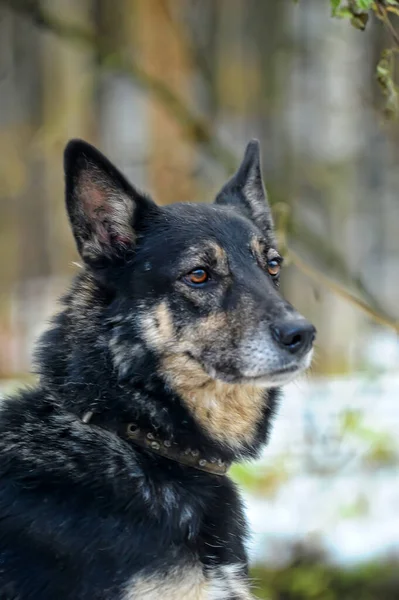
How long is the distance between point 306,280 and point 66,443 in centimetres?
554

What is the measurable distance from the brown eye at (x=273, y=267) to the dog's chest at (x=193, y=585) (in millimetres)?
1004

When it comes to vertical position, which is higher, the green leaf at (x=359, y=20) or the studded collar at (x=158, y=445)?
the green leaf at (x=359, y=20)

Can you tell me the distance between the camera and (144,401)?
282cm

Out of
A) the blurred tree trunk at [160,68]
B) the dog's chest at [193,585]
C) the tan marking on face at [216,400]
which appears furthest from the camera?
the blurred tree trunk at [160,68]

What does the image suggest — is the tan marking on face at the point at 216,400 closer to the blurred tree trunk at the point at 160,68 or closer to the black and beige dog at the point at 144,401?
the black and beige dog at the point at 144,401

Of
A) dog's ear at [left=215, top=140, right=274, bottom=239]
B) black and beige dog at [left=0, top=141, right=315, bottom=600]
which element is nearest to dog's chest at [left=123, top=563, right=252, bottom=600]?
black and beige dog at [left=0, top=141, right=315, bottom=600]

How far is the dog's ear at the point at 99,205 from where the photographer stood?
9.29ft

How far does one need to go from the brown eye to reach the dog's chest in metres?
1.00

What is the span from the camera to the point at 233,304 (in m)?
2.85

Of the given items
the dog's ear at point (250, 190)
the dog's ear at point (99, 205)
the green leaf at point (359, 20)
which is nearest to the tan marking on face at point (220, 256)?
the dog's ear at point (99, 205)

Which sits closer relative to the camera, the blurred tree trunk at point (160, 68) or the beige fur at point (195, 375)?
the beige fur at point (195, 375)

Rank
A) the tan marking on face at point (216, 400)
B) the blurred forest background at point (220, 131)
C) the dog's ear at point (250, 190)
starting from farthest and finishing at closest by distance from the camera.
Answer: the blurred forest background at point (220, 131) < the dog's ear at point (250, 190) < the tan marking on face at point (216, 400)

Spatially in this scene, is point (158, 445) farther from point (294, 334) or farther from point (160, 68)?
point (160, 68)

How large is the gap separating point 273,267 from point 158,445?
787 millimetres
